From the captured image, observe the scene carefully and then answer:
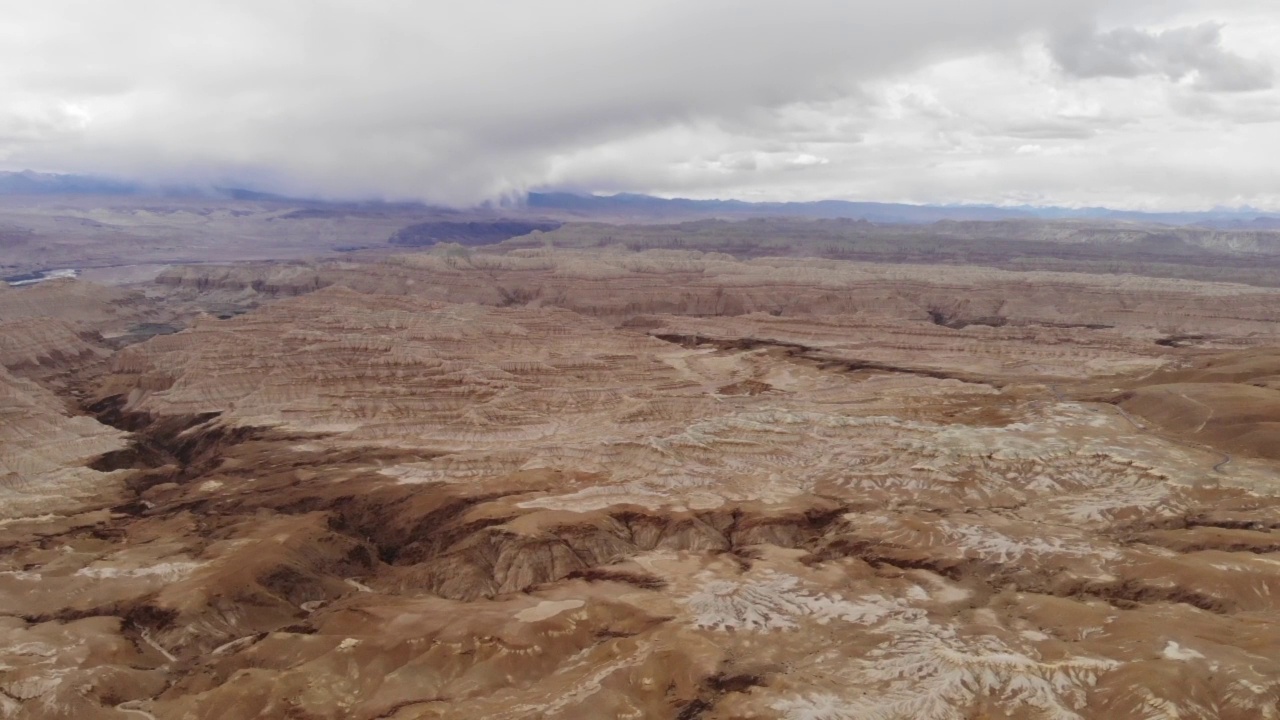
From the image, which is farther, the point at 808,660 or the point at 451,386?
the point at 451,386

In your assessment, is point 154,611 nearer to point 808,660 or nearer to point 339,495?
point 339,495

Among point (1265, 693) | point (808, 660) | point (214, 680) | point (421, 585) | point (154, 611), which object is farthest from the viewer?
point (421, 585)

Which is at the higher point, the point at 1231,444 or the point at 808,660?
the point at 1231,444

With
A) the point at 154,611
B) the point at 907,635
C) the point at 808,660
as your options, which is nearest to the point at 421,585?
the point at 154,611

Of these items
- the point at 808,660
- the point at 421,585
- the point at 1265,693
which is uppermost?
the point at 1265,693

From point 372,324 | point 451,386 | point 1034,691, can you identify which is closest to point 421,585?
point 1034,691

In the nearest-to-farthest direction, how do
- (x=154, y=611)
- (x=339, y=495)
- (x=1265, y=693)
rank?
(x=1265, y=693) → (x=154, y=611) → (x=339, y=495)
